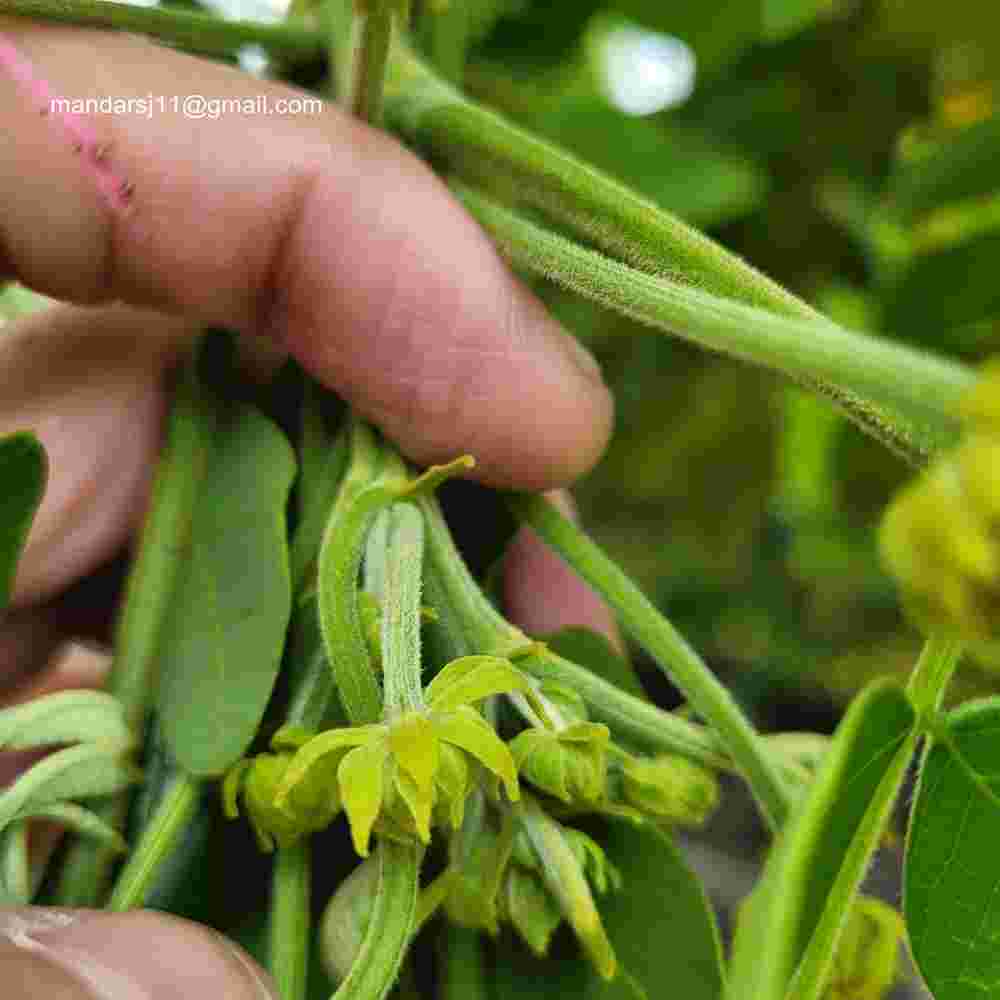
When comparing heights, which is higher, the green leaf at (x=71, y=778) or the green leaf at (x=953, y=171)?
the green leaf at (x=953, y=171)

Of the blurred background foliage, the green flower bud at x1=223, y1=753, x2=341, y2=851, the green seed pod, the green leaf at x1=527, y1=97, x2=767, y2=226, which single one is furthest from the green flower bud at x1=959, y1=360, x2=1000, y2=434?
the green leaf at x1=527, y1=97, x2=767, y2=226

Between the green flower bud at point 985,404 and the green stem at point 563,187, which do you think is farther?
the green stem at point 563,187

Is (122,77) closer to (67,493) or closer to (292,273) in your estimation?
(292,273)

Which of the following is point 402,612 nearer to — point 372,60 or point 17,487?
point 17,487

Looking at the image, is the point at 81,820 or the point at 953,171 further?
the point at 953,171

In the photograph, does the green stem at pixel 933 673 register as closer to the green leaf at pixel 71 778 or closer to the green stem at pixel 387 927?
the green stem at pixel 387 927

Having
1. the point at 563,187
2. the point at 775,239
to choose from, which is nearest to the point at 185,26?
the point at 563,187

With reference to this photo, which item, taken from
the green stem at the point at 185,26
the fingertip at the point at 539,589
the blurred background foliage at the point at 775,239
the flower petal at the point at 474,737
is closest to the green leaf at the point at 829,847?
the flower petal at the point at 474,737
